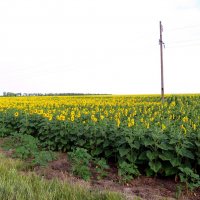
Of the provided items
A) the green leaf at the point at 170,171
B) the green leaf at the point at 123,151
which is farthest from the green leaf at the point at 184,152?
the green leaf at the point at 123,151

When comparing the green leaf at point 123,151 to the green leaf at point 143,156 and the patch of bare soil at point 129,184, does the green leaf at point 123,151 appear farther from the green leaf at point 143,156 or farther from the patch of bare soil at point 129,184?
the patch of bare soil at point 129,184

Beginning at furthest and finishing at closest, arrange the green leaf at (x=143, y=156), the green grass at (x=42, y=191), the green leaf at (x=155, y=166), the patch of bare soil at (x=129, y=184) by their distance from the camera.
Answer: the green leaf at (x=143, y=156), the green leaf at (x=155, y=166), the patch of bare soil at (x=129, y=184), the green grass at (x=42, y=191)

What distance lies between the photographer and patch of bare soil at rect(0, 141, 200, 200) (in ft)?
18.4

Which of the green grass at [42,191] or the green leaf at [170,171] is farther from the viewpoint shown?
the green leaf at [170,171]

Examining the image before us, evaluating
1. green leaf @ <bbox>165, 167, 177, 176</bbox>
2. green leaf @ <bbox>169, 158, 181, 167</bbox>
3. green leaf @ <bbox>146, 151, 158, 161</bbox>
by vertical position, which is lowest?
green leaf @ <bbox>165, 167, 177, 176</bbox>

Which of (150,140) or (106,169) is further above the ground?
(150,140)

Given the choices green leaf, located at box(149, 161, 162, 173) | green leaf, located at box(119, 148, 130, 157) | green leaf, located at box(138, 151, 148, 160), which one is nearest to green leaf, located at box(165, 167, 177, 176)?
green leaf, located at box(149, 161, 162, 173)

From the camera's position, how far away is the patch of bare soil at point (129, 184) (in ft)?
18.4

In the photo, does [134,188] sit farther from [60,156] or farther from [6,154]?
[6,154]

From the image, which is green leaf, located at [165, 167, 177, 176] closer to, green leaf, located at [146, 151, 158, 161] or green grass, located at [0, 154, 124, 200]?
green leaf, located at [146, 151, 158, 161]

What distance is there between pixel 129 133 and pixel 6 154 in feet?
11.8

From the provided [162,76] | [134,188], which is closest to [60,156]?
[134,188]

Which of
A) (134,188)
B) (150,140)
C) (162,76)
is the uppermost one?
(162,76)

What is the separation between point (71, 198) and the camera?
4879 millimetres
